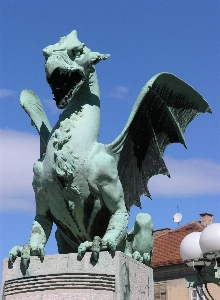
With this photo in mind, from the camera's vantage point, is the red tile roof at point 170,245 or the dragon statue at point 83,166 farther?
the red tile roof at point 170,245

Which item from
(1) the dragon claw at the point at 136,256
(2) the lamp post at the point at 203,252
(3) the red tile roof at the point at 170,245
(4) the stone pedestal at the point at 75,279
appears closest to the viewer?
(4) the stone pedestal at the point at 75,279

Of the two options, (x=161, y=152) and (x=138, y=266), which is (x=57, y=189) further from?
(x=161, y=152)

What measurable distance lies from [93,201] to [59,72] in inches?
49.7

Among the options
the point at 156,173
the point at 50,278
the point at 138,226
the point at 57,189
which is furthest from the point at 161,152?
the point at 50,278

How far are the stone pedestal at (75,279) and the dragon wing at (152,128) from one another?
1.28m

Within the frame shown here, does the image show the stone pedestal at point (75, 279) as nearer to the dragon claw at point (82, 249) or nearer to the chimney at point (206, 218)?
the dragon claw at point (82, 249)

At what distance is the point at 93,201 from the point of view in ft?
19.0

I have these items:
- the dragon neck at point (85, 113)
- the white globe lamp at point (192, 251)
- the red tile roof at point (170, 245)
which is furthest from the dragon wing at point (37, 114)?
the red tile roof at point (170, 245)

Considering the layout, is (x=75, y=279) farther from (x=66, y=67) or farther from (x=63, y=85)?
(x=66, y=67)

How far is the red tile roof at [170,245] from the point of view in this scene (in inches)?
1094

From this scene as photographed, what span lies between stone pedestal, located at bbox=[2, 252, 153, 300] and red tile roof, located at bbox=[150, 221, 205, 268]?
2197 cm

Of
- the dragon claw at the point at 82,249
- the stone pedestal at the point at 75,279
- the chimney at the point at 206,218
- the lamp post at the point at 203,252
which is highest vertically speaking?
the chimney at the point at 206,218

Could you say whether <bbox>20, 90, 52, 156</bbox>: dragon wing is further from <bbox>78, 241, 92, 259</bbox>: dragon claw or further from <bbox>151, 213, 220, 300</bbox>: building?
<bbox>151, 213, 220, 300</bbox>: building

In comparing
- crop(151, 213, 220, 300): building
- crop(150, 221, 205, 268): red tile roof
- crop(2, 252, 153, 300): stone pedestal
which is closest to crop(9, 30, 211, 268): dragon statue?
crop(2, 252, 153, 300): stone pedestal
